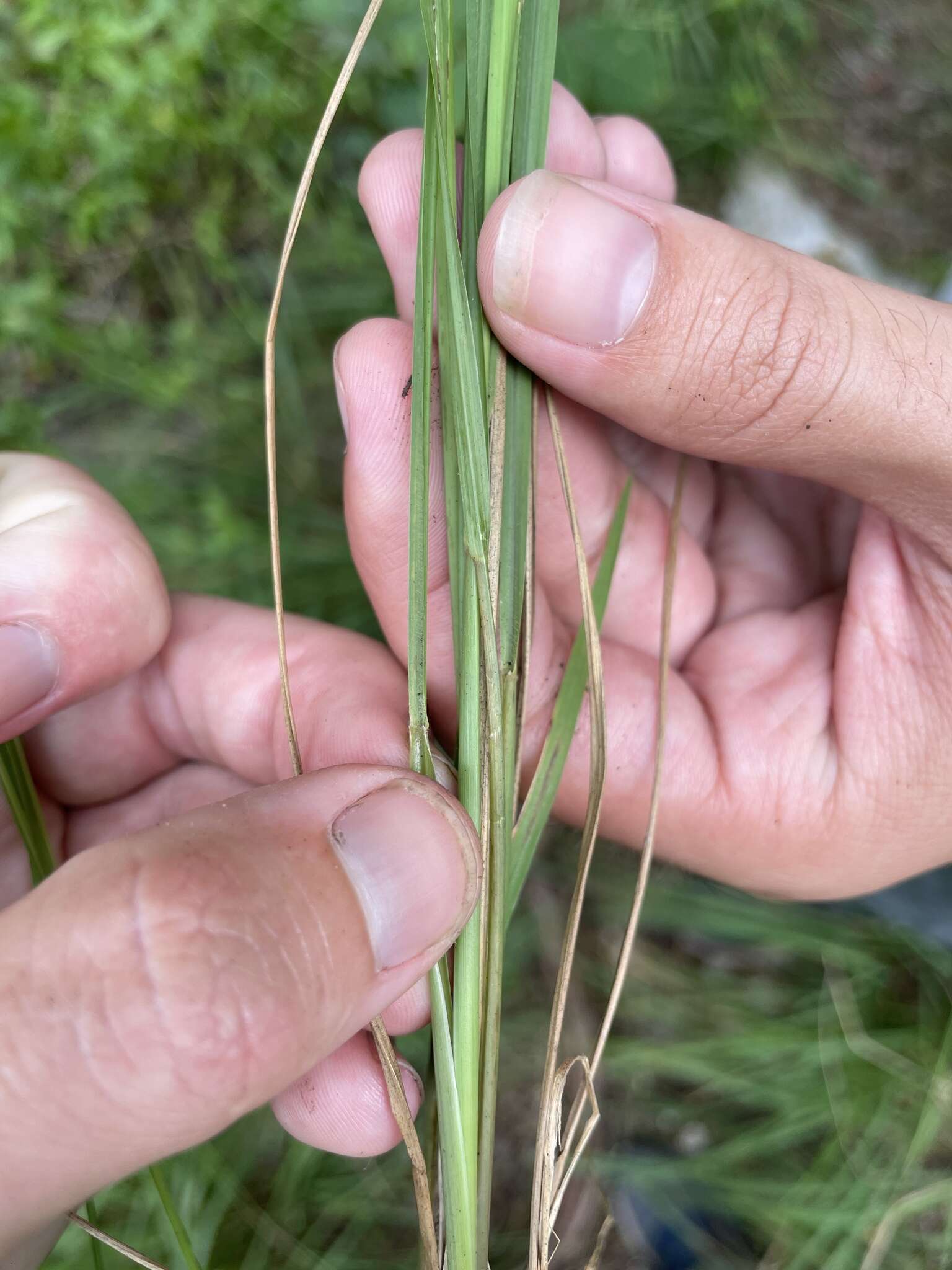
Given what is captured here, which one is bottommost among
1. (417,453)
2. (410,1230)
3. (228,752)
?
(410,1230)

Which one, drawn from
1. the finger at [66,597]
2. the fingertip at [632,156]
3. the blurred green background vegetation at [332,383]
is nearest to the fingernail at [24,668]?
the finger at [66,597]

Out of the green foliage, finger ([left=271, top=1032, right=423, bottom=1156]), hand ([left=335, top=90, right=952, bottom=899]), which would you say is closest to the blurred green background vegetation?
the green foliage

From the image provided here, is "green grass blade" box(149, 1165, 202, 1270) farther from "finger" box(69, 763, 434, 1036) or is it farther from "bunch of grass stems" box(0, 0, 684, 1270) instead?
"finger" box(69, 763, 434, 1036)

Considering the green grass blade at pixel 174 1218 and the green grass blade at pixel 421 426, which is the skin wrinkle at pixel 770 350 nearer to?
the green grass blade at pixel 421 426

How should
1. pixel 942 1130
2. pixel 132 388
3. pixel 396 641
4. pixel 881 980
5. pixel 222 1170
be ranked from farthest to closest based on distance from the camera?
pixel 132 388
pixel 881 980
pixel 942 1130
pixel 222 1170
pixel 396 641

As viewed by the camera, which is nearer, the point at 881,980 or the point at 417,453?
the point at 417,453

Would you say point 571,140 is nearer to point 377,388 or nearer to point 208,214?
point 377,388

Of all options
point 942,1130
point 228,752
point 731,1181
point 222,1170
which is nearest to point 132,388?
point 228,752

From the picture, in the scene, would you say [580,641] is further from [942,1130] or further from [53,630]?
[942,1130]
